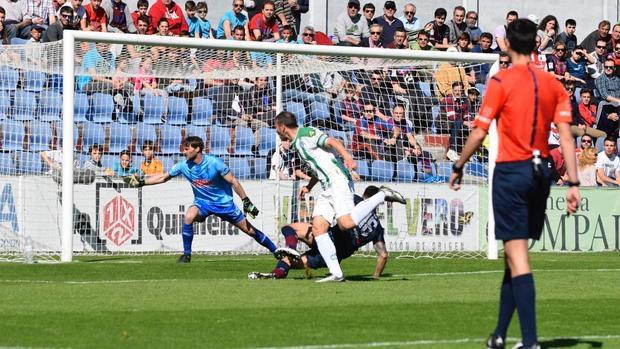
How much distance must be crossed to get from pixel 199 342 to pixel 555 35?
24.0m

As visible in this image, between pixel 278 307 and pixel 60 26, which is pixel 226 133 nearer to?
pixel 60 26

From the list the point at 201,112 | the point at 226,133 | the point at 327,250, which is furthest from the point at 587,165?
the point at 327,250

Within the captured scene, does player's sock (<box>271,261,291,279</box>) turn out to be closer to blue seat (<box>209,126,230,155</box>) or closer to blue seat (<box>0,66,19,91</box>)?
blue seat (<box>0,66,19,91</box>)

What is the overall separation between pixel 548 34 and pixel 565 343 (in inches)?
897

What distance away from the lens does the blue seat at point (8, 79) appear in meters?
21.1

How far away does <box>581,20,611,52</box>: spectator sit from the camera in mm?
31859

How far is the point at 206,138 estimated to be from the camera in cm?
2345

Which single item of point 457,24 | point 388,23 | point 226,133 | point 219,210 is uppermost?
point 457,24

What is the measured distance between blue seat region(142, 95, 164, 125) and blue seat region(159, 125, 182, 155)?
200 mm

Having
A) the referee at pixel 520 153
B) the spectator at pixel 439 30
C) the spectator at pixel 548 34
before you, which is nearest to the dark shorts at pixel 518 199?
the referee at pixel 520 153

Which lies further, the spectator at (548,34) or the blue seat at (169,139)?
the spectator at (548,34)

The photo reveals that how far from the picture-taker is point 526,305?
8555mm

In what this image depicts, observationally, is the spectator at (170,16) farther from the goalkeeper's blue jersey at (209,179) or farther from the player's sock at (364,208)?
the player's sock at (364,208)

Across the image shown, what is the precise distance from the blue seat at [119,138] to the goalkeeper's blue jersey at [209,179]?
282 centimetres
